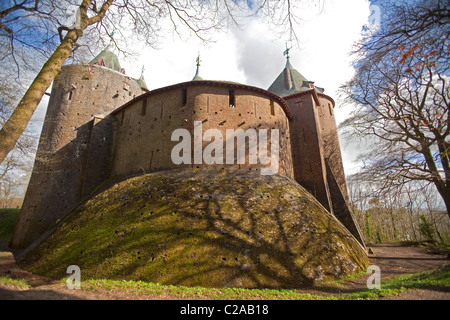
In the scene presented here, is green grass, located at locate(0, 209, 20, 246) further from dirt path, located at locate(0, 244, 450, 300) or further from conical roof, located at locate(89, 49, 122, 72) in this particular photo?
conical roof, located at locate(89, 49, 122, 72)

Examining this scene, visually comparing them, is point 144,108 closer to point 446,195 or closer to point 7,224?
point 7,224

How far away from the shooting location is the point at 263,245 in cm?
757

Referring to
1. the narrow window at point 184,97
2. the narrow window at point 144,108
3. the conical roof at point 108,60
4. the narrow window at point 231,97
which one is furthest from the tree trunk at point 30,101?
the conical roof at point 108,60

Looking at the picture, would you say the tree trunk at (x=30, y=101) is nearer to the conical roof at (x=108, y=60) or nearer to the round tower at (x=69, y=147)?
the round tower at (x=69, y=147)

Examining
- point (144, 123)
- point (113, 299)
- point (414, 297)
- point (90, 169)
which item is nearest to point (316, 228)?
point (414, 297)

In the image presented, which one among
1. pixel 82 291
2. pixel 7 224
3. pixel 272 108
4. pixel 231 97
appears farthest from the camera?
pixel 7 224

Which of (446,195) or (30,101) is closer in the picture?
(30,101)

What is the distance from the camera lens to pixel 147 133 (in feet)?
44.1

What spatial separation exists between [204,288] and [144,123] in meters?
11.2

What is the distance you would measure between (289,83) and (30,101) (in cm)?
1969

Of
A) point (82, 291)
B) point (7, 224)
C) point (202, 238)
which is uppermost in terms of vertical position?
point (7, 224)

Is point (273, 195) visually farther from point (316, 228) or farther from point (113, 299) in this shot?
point (113, 299)

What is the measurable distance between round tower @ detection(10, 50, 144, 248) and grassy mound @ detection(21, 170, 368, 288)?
5.80 meters

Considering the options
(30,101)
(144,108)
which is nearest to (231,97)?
(144,108)
